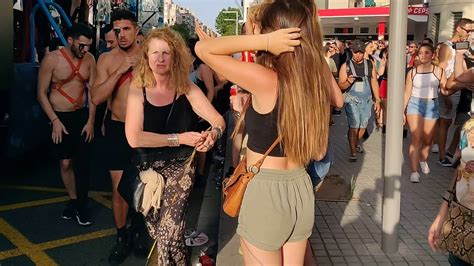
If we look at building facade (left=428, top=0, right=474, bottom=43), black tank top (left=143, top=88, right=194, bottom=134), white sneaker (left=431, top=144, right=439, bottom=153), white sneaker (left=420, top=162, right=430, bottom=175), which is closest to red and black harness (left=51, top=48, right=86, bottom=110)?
black tank top (left=143, top=88, right=194, bottom=134)

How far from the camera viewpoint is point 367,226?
14.8 feet

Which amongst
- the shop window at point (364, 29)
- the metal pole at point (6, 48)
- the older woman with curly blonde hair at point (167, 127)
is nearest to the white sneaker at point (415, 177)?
the older woman with curly blonde hair at point (167, 127)

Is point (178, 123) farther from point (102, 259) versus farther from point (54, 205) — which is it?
point (54, 205)

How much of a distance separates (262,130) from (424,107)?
4.78 m

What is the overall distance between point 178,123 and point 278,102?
1.31 metres

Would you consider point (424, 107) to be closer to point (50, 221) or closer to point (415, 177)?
point (415, 177)

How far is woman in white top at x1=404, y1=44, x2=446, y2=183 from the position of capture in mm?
6246

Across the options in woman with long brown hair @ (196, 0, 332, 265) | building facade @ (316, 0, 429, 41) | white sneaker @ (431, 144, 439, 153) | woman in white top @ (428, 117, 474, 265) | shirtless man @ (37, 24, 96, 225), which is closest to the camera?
woman with long brown hair @ (196, 0, 332, 265)

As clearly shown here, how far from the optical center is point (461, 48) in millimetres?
3533

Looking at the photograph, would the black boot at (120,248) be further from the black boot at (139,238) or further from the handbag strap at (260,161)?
the handbag strap at (260,161)

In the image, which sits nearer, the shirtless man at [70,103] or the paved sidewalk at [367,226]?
the paved sidewalk at [367,226]

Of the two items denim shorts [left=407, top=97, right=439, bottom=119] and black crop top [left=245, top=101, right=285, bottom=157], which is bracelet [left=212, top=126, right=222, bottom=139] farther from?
denim shorts [left=407, top=97, right=439, bottom=119]

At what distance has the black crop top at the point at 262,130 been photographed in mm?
2141

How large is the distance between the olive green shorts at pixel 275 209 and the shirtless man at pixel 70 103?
2.90 metres
